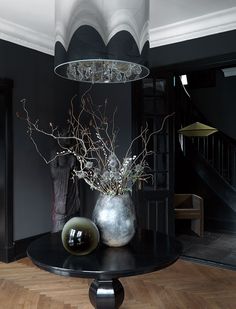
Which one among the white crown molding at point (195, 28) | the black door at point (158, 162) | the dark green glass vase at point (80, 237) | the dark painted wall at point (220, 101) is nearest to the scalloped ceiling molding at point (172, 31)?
the white crown molding at point (195, 28)

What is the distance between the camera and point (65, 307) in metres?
2.83

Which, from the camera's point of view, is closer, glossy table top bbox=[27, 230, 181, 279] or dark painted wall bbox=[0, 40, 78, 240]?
glossy table top bbox=[27, 230, 181, 279]

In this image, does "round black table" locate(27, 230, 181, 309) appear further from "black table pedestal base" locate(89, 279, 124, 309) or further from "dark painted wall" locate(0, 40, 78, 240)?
"dark painted wall" locate(0, 40, 78, 240)

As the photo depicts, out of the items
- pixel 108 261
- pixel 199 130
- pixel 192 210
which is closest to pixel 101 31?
pixel 108 261

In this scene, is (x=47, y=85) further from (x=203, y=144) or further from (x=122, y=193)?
(x=203, y=144)

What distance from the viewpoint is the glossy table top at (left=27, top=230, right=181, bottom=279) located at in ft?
5.92

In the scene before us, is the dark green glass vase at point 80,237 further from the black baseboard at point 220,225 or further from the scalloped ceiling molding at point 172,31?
the black baseboard at point 220,225

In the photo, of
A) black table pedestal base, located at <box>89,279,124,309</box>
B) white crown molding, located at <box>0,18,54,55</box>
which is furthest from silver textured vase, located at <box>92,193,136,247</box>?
white crown molding, located at <box>0,18,54,55</box>

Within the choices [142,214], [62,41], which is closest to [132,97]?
[142,214]

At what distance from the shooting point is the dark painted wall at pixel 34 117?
13.4 ft

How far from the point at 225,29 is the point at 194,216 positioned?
2896 millimetres

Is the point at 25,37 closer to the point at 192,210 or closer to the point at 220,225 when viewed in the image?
the point at 192,210

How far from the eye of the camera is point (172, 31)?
3953 millimetres

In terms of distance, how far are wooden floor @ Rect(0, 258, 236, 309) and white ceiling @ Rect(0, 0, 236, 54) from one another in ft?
9.19
